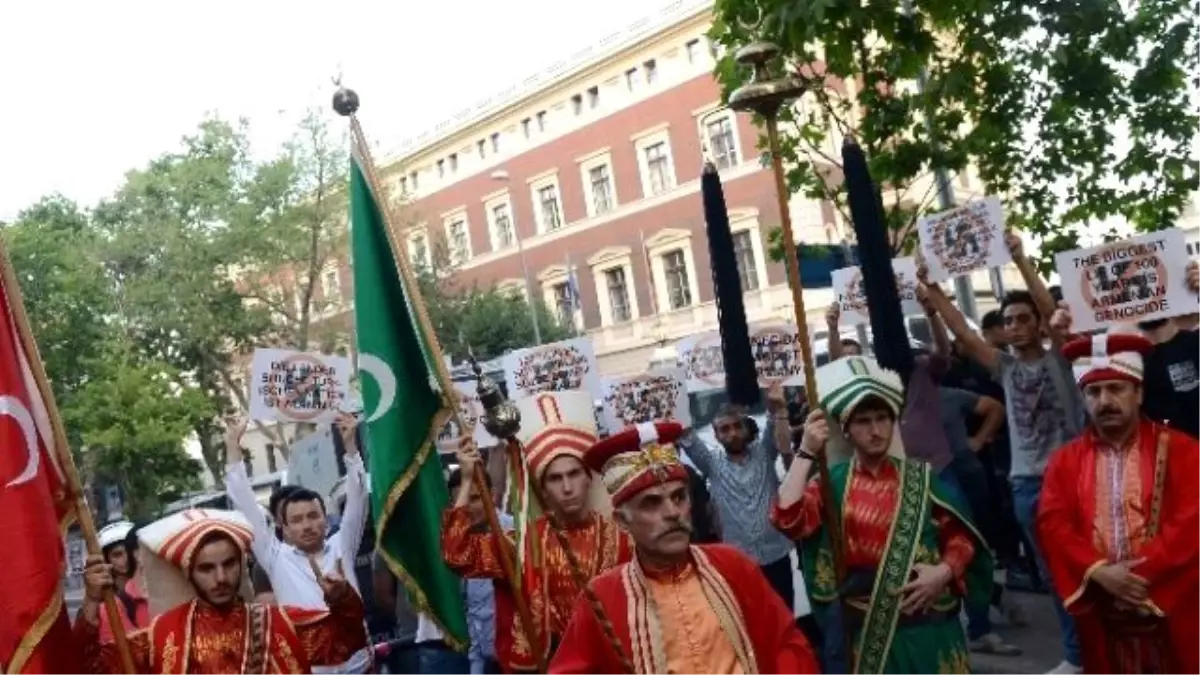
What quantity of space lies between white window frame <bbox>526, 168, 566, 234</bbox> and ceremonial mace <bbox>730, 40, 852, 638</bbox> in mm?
37835

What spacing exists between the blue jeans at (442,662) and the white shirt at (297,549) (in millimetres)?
502

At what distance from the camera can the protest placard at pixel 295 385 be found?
8.09 m

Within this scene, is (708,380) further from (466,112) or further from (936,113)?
(466,112)

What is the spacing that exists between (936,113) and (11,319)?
23.7 feet

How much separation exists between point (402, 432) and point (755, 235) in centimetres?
3116

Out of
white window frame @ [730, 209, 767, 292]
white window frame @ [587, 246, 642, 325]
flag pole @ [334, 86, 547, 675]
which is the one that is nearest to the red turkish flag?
flag pole @ [334, 86, 547, 675]

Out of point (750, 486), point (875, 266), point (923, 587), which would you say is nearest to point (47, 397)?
point (923, 587)

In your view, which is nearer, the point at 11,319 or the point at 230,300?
the point at 11,319

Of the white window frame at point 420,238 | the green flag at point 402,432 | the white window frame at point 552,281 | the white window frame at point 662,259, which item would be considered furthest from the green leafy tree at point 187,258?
the green flag at point 402,432

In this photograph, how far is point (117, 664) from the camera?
14.1 feet

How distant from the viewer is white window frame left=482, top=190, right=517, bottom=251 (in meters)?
44.2

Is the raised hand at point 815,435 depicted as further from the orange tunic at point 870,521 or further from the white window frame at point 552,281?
the white window frame at point 552,281

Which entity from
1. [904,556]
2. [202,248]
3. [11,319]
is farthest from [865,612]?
[202,248]

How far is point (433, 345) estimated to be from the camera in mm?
5098
